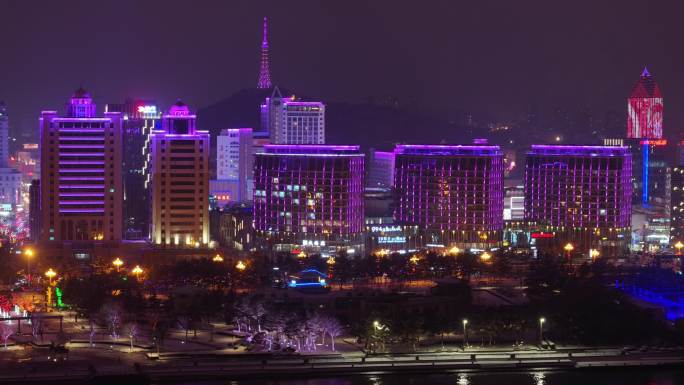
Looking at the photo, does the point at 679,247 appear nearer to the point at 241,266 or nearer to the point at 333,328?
the point at 241,266

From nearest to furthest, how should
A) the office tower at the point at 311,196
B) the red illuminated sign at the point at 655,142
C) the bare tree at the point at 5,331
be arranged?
the bare tree at the point at 5,331
the office tower at the point at 311,196
the red illuminated sign at the point at 655,142

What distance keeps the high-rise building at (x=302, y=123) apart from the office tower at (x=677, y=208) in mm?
24926

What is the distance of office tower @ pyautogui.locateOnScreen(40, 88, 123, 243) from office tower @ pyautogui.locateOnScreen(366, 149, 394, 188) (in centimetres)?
2905

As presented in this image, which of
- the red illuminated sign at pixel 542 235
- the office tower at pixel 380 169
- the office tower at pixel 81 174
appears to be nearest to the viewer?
the office tower at pixel 81 174

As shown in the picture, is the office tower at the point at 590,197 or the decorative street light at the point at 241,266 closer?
the decorative street light at the point at 241,266

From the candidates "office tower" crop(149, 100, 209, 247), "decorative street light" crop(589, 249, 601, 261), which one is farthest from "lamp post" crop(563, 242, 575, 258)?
"office tower" crop(149, 100, 209, 247)

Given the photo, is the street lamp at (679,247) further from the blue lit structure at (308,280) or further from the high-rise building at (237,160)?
the high-rise building at (237,160)

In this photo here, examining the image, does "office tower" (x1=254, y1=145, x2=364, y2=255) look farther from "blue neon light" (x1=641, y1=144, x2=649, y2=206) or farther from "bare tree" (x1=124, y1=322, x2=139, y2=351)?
"blue neon light" (x1=641, y1=144, x2=649, y2=206)

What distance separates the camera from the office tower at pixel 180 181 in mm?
70812

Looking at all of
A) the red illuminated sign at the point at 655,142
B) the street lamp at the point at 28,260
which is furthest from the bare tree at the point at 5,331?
the red illuminated sign at the point at 655,142

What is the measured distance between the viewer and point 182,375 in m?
44.0

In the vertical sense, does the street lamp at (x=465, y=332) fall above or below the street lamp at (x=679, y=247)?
below

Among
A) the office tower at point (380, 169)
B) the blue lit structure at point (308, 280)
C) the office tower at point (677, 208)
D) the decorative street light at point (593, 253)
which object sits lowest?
the blue lit structure at point (308, 280)

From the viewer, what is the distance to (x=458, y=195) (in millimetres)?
74750
